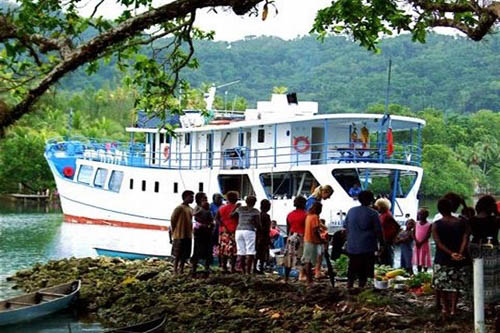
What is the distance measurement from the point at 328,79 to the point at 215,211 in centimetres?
8993

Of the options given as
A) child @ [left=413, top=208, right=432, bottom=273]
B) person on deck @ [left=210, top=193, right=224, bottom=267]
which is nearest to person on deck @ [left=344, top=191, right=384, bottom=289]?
child @ [left=413, top=208, right=432, bottom=273]

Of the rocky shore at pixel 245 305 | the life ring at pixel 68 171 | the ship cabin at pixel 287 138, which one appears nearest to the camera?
the rocky shore at pixel 245 305

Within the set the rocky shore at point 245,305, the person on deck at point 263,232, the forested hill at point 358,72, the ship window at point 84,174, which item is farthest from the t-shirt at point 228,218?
the forested hill at point 358,72

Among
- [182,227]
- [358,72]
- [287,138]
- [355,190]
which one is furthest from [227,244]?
[358,72]

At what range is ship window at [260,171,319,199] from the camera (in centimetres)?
2708

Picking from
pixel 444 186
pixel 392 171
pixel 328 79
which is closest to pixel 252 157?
pixel 392 171

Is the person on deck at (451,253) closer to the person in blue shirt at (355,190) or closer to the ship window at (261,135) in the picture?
the person in blue shirt at (355,190)

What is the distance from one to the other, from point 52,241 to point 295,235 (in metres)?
19.8

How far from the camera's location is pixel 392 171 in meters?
26.4

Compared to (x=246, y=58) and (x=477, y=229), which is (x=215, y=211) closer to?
(x=477, y=229)

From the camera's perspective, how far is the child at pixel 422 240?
47.1 ft

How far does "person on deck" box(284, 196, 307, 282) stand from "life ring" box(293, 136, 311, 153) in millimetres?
13659

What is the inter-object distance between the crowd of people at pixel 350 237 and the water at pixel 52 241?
4.75 metres

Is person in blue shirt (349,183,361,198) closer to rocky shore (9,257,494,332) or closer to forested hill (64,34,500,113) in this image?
rocky shore (9,257,494,332)
